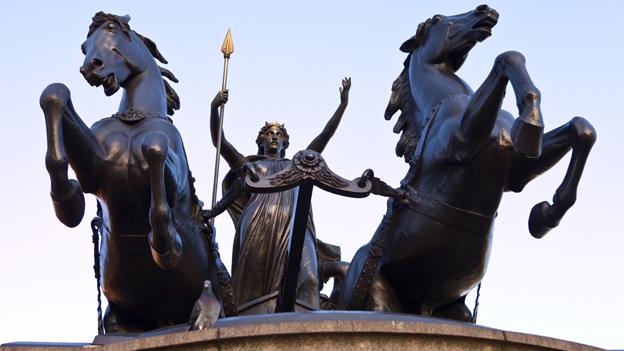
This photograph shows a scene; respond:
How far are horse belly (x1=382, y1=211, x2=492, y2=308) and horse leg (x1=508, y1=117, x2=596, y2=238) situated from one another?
0.54 metres

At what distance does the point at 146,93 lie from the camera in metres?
12.6

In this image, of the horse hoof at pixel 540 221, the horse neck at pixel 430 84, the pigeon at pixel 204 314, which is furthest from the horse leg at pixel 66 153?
the horse hoof at pixel 540 221

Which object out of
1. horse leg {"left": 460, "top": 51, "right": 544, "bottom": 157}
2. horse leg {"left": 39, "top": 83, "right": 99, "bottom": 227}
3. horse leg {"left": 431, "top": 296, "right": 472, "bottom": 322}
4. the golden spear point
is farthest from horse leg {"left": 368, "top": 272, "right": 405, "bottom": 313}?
the golden spear point

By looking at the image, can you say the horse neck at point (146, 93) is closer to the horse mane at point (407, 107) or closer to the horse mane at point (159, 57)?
the horse mane at point (159, 57)

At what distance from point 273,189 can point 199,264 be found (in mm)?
1843

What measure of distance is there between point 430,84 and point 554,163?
5.44 feet

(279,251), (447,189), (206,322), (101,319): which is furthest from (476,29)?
(206,322)

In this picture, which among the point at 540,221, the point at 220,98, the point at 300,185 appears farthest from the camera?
the point at 220,98

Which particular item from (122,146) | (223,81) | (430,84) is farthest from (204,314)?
(223,81)

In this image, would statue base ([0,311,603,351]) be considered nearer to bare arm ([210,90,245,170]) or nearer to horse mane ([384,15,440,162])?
horse mane ([384,15,440,162])

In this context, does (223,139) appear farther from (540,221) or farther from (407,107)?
(540,221)

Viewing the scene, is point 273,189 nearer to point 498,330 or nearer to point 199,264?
point 199,264

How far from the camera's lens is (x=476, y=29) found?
12.9 meters

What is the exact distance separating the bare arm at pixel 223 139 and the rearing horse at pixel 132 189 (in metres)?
1.55
